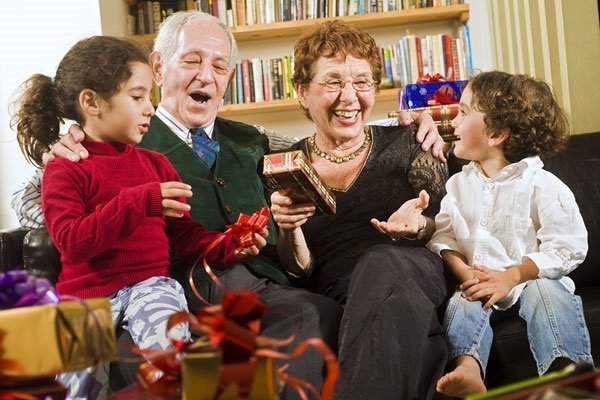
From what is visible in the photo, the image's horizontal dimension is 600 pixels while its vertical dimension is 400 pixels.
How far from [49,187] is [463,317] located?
0.94 metres

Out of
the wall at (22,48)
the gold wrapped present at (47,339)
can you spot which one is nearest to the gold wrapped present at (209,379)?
the gold wrapped present at (47,339)

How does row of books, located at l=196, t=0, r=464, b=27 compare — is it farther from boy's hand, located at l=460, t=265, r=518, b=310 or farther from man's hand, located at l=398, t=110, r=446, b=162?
boy's hand, located at l=460, t=265, r=518, b=310

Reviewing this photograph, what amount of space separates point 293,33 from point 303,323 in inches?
123

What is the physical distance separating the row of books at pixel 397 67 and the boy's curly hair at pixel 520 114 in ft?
7.52

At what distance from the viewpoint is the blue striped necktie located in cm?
222

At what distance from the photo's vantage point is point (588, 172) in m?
2.45

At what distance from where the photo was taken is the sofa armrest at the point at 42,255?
2.04 metres

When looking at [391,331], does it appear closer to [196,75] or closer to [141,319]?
[141,319]

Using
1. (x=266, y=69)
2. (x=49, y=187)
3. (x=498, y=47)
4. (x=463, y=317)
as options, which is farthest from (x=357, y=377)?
(x=266, y=69)

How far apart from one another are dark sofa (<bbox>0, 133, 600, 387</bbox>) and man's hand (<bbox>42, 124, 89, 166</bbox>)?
232 millimetres

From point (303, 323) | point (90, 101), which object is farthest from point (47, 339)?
point (90, 101)

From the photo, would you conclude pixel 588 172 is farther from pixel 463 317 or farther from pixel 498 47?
pixel 498 47

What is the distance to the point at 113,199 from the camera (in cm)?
175

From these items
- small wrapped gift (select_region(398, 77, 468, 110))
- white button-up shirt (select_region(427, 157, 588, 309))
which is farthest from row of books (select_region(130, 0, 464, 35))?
white button-up shirt (select_region(427, 157, 588, 309))
